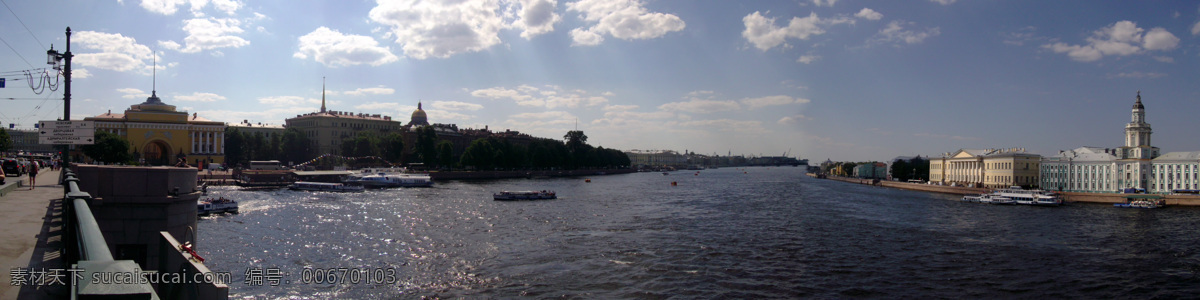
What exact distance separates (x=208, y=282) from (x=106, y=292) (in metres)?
3.95

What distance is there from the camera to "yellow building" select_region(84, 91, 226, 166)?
6531 cm

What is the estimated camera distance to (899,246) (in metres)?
24.8

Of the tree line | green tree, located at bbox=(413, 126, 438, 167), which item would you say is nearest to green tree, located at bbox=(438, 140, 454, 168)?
the tree line

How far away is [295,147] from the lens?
326 feet

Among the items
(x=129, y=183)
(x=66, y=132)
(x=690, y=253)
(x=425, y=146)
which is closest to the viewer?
(x=129, y=183)

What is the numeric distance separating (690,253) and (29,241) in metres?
18.2

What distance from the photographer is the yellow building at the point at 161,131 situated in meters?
65.3

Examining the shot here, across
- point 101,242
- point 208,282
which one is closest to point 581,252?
point 208,282

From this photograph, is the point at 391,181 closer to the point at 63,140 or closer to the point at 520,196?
the point at 520,196

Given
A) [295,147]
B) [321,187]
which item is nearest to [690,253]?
[321,187]

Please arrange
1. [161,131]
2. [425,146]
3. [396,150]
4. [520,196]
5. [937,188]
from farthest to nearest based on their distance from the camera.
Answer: [396,150]
[425,146]
[937,188]
[161,131]
[520,196]

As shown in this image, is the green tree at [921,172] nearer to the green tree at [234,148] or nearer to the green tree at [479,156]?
the green tree at [479,156]

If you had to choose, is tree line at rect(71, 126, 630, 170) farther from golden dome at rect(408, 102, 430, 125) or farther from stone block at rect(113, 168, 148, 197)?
stone block at rect(113, 168, 148, 197)

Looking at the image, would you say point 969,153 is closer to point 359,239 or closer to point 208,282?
point 359,239
